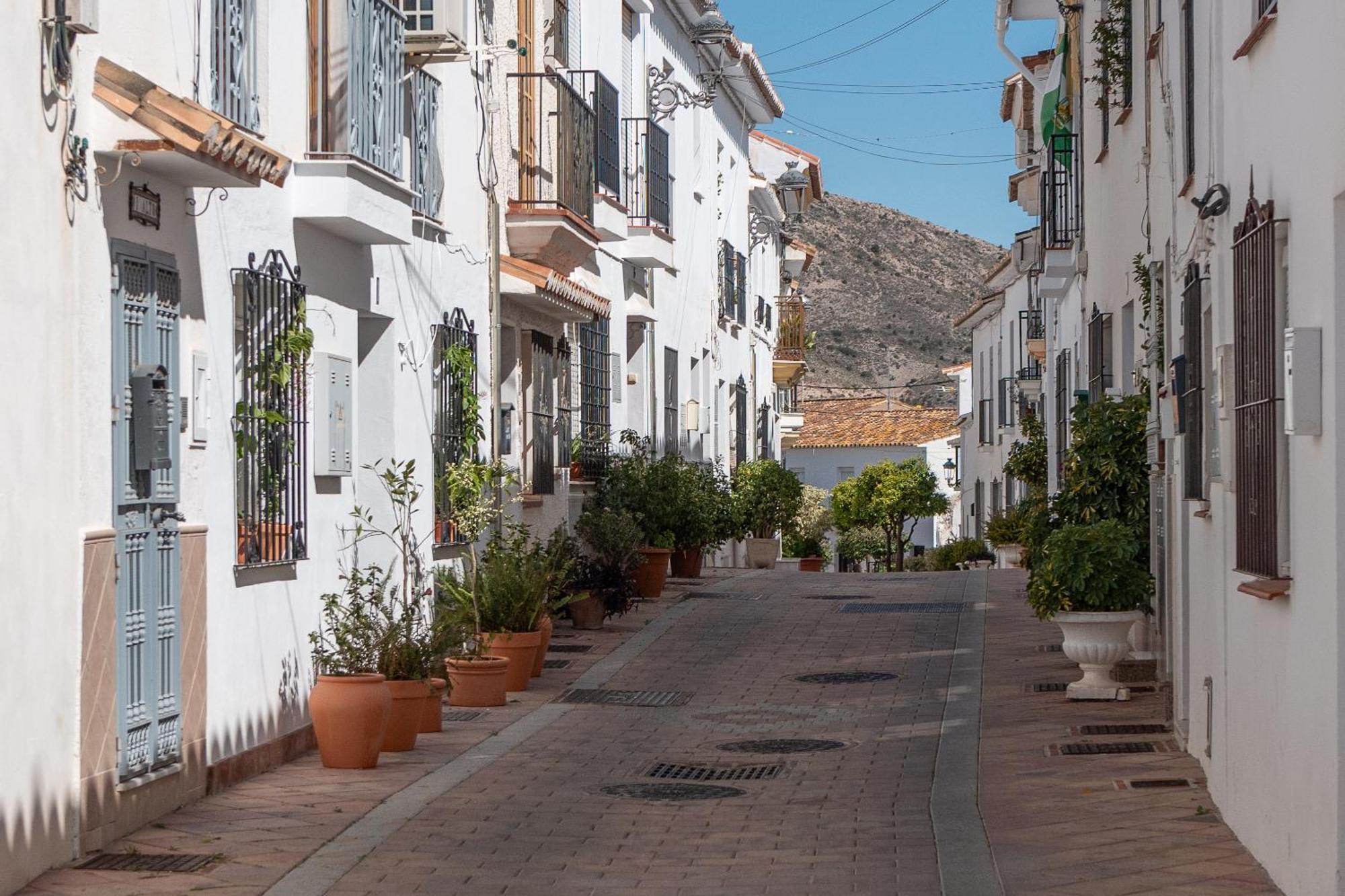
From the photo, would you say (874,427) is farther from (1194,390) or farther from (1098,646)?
(1194,390)

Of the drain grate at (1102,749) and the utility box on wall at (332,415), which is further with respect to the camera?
the utility box on wall at (332,415)

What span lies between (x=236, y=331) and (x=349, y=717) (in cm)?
235

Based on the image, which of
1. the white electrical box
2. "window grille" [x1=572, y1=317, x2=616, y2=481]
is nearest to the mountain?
"window grille" [x1=572, y1=317, x2=616, y2=481]

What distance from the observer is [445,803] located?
9.53 metres

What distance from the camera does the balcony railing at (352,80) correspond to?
1148cm

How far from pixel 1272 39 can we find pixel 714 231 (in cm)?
2288

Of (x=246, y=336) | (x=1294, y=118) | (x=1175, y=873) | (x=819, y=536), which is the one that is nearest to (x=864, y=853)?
(x=1175, y=873)

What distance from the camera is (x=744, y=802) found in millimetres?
9773

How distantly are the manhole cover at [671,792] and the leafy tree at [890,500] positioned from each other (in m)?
36.3

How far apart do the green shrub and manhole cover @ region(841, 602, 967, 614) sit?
7588 mm

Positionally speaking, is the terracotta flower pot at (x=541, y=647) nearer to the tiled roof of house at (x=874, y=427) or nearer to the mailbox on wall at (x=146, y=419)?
the mailbox on wall at (x=146, y=419)

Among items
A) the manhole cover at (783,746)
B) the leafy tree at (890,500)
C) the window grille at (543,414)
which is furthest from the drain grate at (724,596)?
the leafy tree at (890,500)

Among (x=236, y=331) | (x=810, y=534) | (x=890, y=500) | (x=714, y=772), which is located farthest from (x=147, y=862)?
(x=890, y=500)

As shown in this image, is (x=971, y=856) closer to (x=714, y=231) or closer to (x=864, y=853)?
(x=864, y=853)
